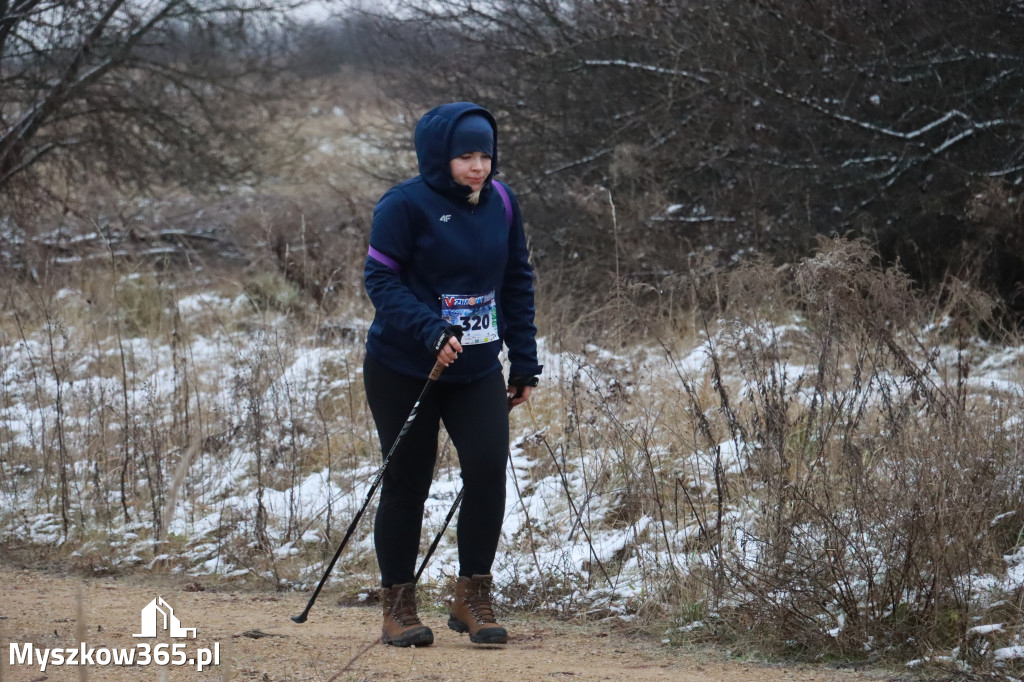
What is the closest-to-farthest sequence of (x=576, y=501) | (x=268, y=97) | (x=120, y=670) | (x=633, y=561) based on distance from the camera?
(x=120, y=670)
(x=633, y=561)
(x=576, y=501)
(x=268, y=97)

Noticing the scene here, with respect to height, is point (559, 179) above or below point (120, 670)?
above

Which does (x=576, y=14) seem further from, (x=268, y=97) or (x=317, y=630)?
(x=317, y=630)

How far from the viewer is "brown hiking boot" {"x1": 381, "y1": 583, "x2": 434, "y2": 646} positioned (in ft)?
12.4

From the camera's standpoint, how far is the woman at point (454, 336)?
11.8 feet

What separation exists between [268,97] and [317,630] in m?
11.1

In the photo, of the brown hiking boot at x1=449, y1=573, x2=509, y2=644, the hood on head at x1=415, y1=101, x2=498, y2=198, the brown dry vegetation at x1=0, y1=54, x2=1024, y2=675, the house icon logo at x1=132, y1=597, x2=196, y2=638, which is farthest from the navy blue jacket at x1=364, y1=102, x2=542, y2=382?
the house icon logo at x1=132, y1=597, x2=196, y2=638

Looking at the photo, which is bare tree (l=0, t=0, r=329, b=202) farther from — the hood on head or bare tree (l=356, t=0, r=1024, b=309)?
the hood on head

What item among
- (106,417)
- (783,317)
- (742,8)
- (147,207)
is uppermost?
(742,8)

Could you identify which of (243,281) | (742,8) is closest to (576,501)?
(742,8)

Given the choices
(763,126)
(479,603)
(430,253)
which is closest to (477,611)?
(479,603)

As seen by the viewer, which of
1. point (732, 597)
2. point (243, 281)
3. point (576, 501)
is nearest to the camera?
point (732, 597)

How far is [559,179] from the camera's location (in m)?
10.8

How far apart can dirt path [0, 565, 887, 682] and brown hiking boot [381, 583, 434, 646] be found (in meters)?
0.04

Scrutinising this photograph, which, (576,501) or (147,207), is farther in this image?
(147,207)
